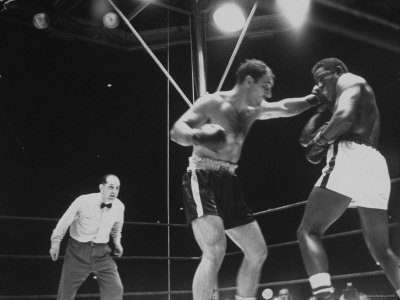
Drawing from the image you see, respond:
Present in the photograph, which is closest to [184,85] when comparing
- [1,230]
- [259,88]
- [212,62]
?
[212,62]

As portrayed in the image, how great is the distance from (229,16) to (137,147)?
822 cm

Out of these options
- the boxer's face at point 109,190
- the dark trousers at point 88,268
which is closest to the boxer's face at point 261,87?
the boxer's face at point 109,190

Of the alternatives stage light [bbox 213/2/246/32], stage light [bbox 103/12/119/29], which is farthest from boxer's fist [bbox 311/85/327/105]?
stage light [bbox 103/12/119/29]

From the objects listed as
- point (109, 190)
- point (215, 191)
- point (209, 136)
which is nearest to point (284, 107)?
point (215, 191)

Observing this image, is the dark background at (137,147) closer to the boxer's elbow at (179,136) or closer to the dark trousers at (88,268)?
the dark trousers at (88,268)

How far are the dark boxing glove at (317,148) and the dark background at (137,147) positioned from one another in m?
7.22

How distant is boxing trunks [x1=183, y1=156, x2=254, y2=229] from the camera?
9.37 feet

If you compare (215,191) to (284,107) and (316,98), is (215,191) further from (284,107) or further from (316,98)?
(316,98)

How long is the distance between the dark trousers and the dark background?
20.0 ft

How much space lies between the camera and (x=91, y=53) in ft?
36.2

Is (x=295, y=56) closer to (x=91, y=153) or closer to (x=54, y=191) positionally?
(x=91, y=153)

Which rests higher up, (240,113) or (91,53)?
(91,53)

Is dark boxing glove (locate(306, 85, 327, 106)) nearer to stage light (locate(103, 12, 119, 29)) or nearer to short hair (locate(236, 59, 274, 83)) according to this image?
short hair (locate(236, 59, 274, 83))

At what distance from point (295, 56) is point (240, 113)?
8436 millimetres
